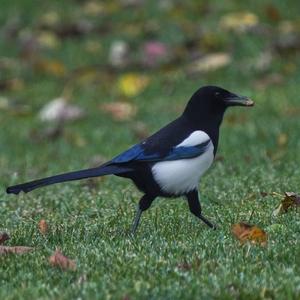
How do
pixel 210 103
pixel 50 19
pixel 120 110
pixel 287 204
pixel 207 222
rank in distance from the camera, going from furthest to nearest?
pixel 50 19
pixel 120 110
pixel 287 204
pixel 210 103
pixel 207 222

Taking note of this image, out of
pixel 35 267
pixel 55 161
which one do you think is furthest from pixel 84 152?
pixel 35 267

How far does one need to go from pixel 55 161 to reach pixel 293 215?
4.25 metres

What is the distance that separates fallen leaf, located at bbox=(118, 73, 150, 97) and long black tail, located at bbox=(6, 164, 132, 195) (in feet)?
23.4

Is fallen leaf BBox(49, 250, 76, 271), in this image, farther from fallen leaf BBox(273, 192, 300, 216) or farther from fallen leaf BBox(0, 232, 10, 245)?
fallen leaf BBox(273, 192, 300, 216)

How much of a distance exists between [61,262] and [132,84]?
27.1 feet

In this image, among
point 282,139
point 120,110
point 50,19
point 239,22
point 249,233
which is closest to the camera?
point 249,233

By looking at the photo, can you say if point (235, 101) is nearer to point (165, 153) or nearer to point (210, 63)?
point (165, 153)

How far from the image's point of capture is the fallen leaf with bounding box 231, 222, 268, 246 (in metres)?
5.26

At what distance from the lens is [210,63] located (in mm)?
13547

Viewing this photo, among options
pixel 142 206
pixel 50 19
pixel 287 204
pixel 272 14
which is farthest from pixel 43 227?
pixel 50 19

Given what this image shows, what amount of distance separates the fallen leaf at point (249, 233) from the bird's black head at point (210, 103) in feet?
2.83

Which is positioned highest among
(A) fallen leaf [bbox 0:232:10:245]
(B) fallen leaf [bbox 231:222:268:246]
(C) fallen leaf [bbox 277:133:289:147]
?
(A) fallen leaf [bbox 0:232:10:245]

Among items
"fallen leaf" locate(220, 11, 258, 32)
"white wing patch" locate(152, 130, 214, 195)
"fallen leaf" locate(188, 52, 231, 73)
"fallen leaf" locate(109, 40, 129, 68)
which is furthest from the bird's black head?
"fallen leaf" locate(220, 11, 258, 32)

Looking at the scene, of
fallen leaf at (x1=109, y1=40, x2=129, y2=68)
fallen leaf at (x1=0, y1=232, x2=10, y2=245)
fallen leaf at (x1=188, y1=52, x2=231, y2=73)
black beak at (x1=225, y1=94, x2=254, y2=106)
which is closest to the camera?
fallen leaf at (x1=0, y1=232, x2=10, y2=245)
